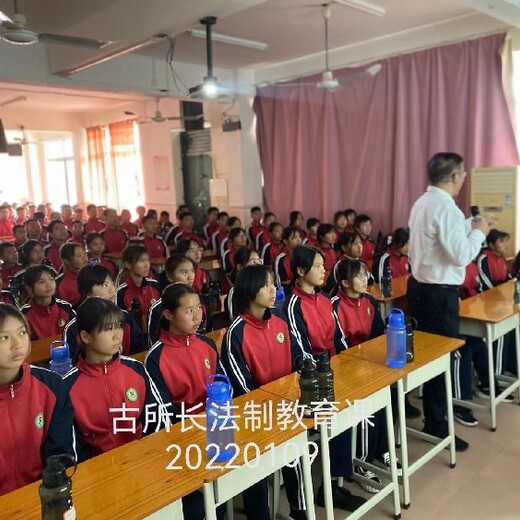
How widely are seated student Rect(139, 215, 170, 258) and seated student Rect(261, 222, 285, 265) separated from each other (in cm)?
136

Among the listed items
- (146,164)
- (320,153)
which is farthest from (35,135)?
(320,153)

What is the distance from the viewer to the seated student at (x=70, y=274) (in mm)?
3744

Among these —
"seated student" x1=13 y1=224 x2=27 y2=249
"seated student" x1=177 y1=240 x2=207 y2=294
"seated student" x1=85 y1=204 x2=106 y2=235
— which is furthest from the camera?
"seated student" x1=85 y1=204 x2=106 y2=235

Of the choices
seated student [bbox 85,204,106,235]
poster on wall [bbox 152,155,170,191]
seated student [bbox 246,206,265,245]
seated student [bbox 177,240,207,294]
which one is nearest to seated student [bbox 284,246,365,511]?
seated student [bbox 177,240,207,294]

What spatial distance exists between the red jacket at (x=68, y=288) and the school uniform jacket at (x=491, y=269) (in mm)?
2979

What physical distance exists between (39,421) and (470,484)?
6.31 feet

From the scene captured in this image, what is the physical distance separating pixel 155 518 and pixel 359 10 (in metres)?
4.74

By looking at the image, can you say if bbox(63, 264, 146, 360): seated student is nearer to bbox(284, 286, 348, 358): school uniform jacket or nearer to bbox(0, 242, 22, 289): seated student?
bbox(284, 286, 348, 358): school uniform jacket

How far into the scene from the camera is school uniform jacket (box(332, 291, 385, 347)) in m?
2.65

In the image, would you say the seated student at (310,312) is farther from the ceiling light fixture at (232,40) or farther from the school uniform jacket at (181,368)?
the ceiling light fixture at (232,40)

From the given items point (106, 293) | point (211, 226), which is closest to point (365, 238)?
point (211, 226)

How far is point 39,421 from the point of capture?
1.61 metres

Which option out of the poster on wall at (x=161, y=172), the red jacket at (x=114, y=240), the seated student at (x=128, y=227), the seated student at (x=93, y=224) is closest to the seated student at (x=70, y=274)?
the red jacket at (x=114, y=240)

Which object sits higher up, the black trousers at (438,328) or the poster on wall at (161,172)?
the poster on wall at (161,172)
